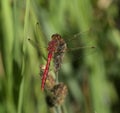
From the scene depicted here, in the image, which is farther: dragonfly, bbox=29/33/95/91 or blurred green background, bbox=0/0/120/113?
blurred green background, bbox=0/0/120/113

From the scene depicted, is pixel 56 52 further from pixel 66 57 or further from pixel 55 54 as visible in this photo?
pixel 66 57

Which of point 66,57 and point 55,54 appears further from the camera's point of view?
point 66,57

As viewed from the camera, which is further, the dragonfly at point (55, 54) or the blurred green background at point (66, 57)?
the blurred green background at point (66, 57)

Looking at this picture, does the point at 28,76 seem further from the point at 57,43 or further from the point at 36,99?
the point at 57,43

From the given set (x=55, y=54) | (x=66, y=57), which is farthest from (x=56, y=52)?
(x=66, y=57)

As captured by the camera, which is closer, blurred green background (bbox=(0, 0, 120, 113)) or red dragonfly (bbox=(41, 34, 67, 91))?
red dragonfly (bbox=(41, 34, 67, 91))

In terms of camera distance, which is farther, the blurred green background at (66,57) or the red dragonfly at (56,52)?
the blurred green background at (66,57)

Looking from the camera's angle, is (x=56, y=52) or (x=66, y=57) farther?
(x=66, y=57)

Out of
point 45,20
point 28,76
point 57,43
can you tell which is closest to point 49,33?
point 45,20
